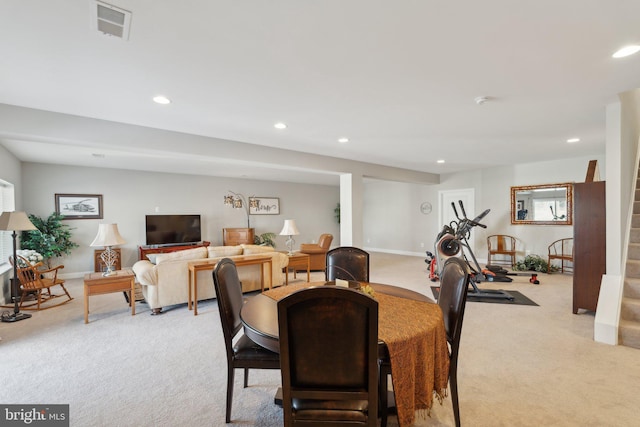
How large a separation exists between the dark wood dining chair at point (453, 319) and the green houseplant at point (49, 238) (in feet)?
21.7

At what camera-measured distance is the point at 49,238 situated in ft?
18.8

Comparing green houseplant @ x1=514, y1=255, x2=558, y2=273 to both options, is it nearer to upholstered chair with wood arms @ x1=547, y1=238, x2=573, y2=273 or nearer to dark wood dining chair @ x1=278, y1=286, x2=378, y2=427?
upholstered chair with wood arms @ x1=547, y1=238, x2=573, y2=273

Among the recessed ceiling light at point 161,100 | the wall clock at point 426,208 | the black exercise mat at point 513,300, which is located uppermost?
the recessed ceiling light at point 161,100

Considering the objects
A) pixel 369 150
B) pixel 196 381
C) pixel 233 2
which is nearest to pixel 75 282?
pixel 196 381

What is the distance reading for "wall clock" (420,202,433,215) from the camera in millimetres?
8828

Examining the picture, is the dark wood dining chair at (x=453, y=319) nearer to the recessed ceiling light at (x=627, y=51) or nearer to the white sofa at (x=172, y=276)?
the recessed ceiling light at (x=627, y=51)

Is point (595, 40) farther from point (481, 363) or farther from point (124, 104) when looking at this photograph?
point (124, 104)

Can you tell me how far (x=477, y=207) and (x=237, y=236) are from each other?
6.35 meters

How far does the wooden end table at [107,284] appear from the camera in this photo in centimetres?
363

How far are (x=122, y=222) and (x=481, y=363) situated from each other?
24.6 feet

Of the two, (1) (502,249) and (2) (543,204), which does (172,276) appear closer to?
(1) (502,249)

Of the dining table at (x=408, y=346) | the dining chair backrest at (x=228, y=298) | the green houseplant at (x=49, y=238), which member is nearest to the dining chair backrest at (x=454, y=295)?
the dining table at (x=408, y=346)

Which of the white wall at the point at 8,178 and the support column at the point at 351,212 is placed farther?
the support column at the point at 351,212

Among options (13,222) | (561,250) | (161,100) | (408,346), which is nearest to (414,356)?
(408,346)
